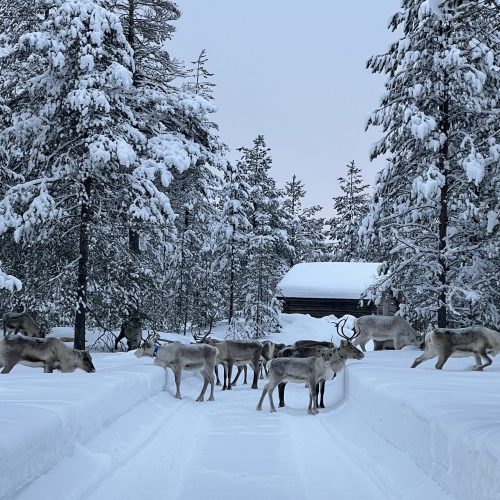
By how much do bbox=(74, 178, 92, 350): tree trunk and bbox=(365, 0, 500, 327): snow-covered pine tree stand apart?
8490 mm

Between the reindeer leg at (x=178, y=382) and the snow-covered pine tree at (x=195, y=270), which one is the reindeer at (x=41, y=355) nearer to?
the reindeer leg at (x=178, y=382)

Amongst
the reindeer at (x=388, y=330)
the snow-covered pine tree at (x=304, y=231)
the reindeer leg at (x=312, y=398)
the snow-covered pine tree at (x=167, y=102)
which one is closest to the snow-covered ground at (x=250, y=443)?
the reindeer leg at (x=312, y=398)

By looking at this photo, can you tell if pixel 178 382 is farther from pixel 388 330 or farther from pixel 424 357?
pixel 388 330

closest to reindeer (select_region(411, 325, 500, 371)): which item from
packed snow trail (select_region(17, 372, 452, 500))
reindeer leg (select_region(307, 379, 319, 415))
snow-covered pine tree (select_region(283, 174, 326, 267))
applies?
reindeer leg (select_region(307, 379, 319, 415))

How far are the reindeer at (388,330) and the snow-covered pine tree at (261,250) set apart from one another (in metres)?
16.4

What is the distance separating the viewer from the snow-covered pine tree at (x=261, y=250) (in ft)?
128

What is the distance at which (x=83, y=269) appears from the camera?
19750 millimetres

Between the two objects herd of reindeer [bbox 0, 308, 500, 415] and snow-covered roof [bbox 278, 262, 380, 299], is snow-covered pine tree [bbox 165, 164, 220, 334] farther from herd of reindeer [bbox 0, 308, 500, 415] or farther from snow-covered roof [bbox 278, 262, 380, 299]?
herd of reindeer [bbox 0, 308, 500, 415]

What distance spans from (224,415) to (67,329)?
16766mm

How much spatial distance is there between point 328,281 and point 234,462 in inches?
1611

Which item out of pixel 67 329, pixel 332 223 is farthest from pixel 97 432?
pixel 332 223

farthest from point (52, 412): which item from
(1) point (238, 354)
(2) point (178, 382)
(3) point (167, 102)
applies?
(3) point (167, 102)

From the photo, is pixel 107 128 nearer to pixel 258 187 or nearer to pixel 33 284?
pixel 33 284

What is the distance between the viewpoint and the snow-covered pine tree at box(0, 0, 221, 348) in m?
18.8
